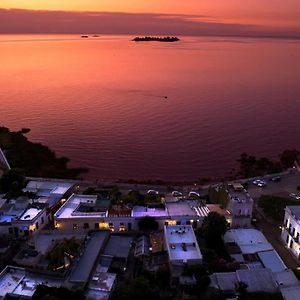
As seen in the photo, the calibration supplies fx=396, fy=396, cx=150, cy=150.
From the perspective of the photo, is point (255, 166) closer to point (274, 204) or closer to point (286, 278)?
point (274, 204)

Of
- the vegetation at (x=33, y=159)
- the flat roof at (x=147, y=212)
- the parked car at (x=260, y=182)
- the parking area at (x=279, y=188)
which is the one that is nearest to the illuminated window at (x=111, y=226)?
the flat roof at (x=147, y=212)

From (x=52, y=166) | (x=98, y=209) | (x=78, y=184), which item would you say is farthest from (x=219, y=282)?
(x=52, y=166)

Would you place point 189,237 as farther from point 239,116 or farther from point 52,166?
point 239,116

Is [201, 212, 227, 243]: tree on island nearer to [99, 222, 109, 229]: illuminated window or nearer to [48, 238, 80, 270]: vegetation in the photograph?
[99, 222, 109, 229]: illuminated window

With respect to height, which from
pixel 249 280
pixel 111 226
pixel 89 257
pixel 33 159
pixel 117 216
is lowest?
pixel 89 257

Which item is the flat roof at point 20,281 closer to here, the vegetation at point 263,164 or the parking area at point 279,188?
the parking area at point 279,188

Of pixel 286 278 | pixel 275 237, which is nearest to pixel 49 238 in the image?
pixel 286 278

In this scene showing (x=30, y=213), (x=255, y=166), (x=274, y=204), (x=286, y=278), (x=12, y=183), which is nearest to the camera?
(x=286, y=278)
